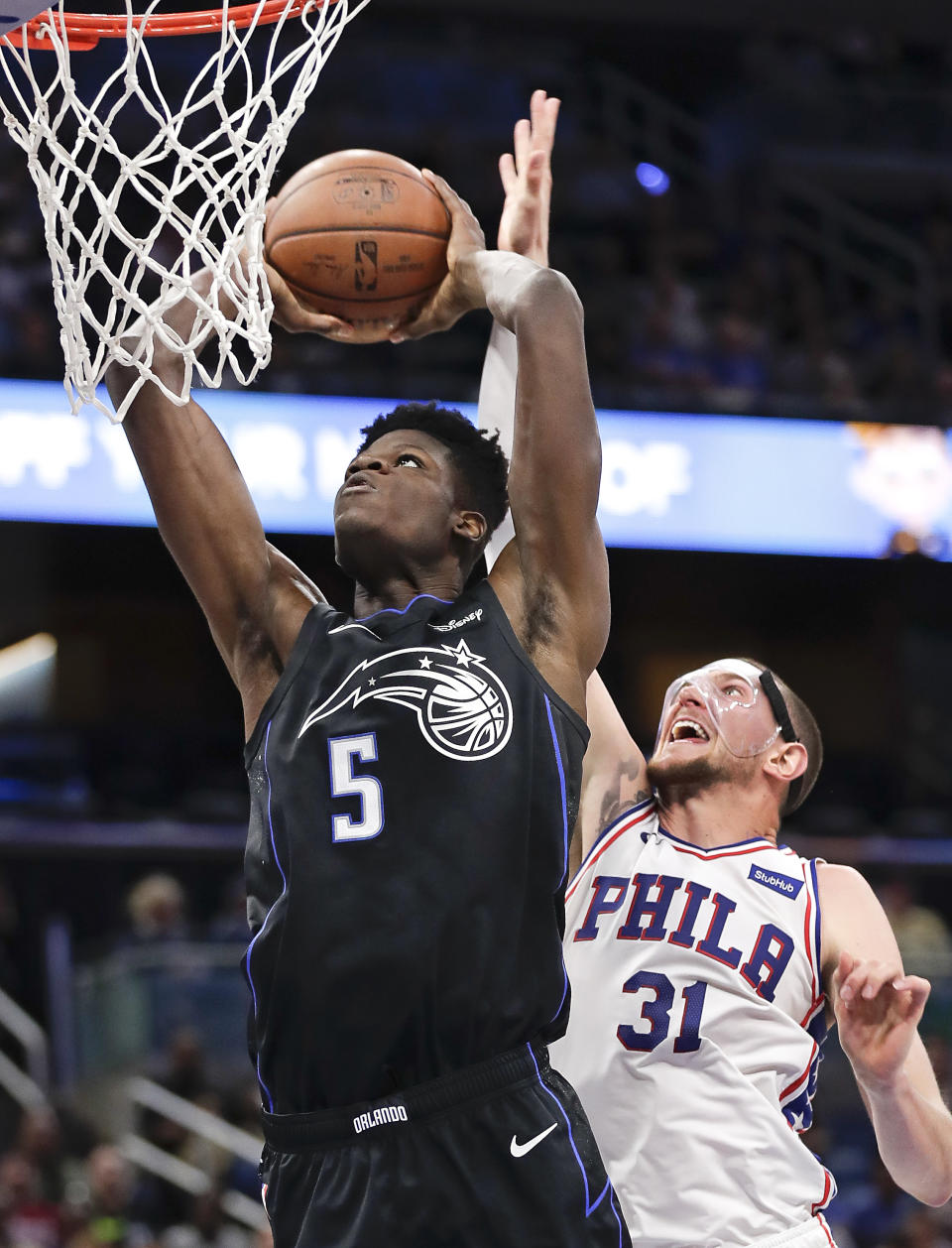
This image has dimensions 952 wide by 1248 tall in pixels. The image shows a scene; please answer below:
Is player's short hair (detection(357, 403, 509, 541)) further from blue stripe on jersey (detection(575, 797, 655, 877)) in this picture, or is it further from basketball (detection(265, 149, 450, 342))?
blue stripe on jersey (detection(575, 797, 655, 877))

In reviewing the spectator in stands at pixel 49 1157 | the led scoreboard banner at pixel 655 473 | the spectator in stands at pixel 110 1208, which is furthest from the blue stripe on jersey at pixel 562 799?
the led scoreboard banner at pixel 655 473

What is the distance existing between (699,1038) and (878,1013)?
1.17 ft

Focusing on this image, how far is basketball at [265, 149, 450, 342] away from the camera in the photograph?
3.35 meters

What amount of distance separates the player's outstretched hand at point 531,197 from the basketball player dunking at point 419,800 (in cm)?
34

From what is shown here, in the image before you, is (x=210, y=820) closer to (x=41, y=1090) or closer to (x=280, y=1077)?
(x=41, y=1090)

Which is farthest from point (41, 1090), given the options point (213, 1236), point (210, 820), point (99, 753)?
point (99, 753)

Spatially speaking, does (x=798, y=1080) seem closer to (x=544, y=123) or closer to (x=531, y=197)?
(x=531, y=197)

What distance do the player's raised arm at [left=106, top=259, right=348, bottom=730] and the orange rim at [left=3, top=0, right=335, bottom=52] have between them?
2.64 ft

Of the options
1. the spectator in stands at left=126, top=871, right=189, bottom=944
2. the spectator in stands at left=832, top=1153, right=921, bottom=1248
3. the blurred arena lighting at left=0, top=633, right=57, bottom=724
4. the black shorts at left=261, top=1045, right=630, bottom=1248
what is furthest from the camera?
the blurred arena lighting at left=0, top=633, right=57, bottom=724

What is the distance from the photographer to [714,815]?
352 cm

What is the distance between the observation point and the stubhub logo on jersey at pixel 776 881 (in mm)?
3377

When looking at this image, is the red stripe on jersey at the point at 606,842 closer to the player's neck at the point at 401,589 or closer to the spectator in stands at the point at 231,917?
the player's neck at the point at 401,589

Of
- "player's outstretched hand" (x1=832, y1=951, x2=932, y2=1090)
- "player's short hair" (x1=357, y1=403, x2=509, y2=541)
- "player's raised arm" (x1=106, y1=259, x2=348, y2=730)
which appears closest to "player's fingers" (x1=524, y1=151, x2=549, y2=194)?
"player's short hair" (x1=357, y1=403, x2=509, y2=541)

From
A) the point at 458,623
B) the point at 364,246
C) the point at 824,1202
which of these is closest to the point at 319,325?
the point at 364,246
